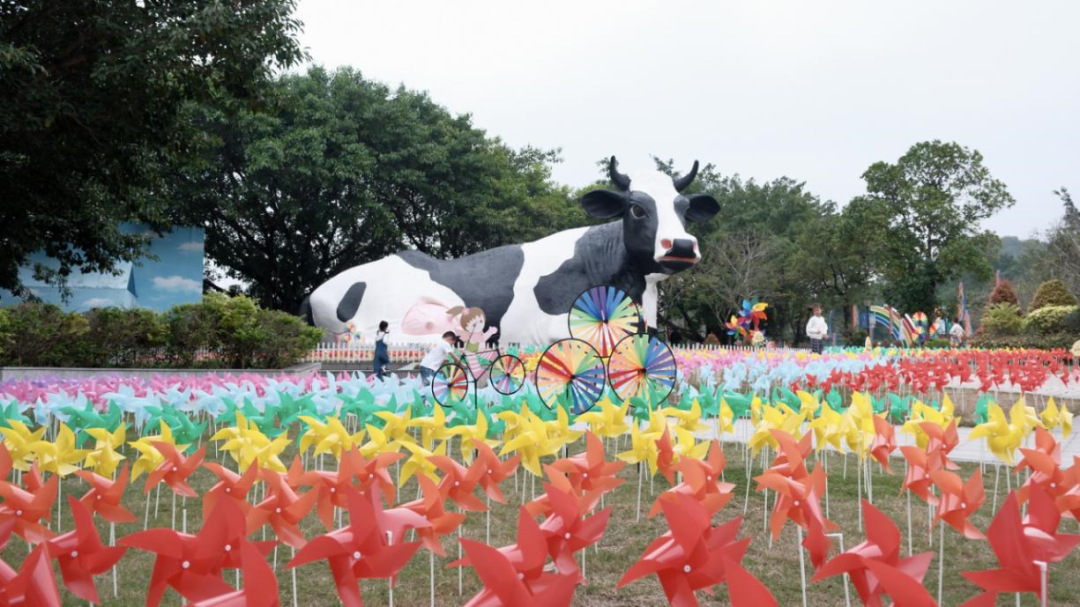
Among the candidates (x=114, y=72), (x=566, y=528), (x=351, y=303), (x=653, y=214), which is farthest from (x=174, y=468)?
(x=351, y=303)

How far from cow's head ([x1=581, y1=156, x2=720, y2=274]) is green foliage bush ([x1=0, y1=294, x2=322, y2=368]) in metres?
5.41

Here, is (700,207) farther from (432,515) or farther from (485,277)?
(432,515)

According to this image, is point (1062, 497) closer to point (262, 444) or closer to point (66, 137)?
point (262, 444)

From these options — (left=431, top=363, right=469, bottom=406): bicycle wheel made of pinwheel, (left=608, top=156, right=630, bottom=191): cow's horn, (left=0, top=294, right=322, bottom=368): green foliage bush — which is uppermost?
(left=608, top=156, right=630, bottom=191): cow's horn

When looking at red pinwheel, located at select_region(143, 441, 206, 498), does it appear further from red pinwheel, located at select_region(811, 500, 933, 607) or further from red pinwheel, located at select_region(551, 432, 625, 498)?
red pinwheel, located at select_region(811, 500, 933, 607)

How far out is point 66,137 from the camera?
884 centimetres

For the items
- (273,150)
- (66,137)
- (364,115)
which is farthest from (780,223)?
(66,137)

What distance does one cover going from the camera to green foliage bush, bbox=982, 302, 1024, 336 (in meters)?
24.4

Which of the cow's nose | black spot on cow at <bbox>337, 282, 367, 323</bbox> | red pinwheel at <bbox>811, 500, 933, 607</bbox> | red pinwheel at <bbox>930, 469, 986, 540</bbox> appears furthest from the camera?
black spot on cow at <bbox>337, 282, 367, 323</bbox>

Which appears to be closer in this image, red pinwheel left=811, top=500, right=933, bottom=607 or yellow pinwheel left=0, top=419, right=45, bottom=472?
red pinwheel left=811, top=500, right=933, bottom=607

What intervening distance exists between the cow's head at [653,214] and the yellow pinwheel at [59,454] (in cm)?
993

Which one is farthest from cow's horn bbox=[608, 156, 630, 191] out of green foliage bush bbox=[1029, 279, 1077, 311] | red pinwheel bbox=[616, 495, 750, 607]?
green foliage bush bbox=[1029, 279, 1077, 311]

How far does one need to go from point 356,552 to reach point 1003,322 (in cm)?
2622

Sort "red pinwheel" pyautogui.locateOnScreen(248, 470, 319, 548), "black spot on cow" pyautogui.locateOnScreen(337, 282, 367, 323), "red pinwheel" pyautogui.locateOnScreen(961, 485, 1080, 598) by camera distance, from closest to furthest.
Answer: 1. "red pinwheel" pyautogui.locateOnScreen(961, 485, 1080, 598)
2. "red pinwheel" pyautogui.locateOnScreen(248, 470, 319, 548)
3. "black spot on cow" pyautogui.locateOnScreen(337, 282, 367, 323)
